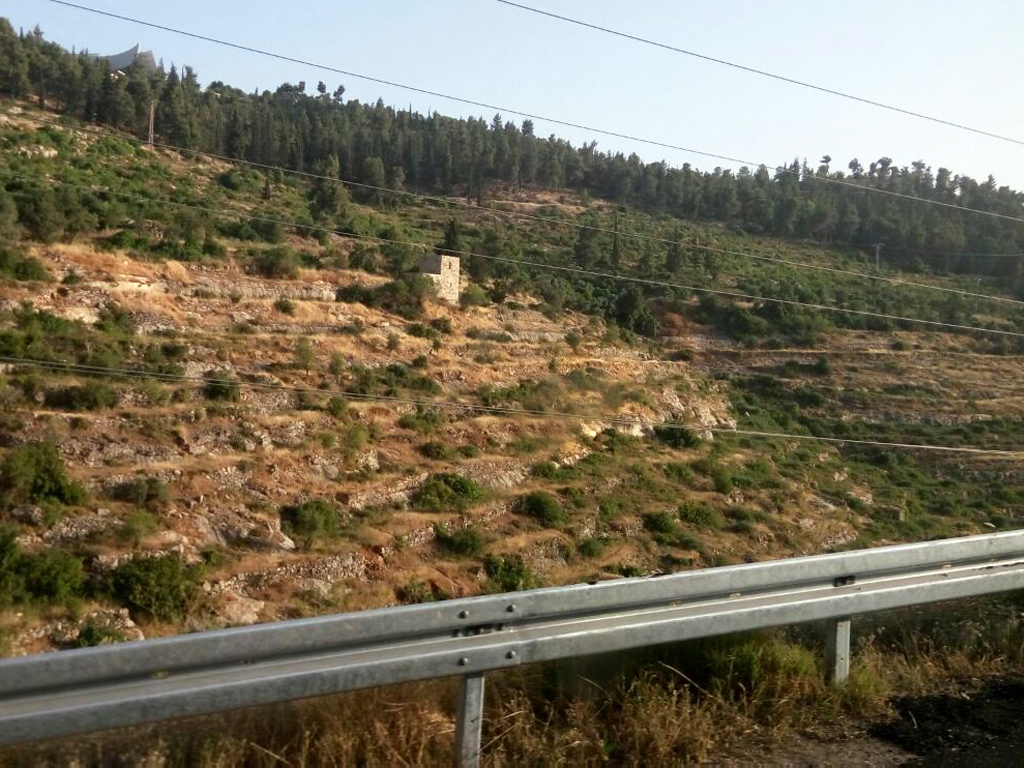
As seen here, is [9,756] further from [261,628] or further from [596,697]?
[596,697]

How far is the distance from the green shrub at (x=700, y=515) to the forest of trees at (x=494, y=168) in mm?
19475

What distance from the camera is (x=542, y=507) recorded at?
24000 millimetres

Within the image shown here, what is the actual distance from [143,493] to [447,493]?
22.6ft

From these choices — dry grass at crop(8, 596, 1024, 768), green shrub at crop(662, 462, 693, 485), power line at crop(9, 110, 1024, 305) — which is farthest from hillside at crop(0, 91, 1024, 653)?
dry grass at crop(8, 596, 1024, 768)

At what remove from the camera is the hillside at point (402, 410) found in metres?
19.2

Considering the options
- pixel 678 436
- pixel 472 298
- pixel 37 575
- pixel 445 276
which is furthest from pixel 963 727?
pixel 445 276

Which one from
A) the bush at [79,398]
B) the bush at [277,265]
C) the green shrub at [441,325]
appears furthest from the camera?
the bush at [277,265]

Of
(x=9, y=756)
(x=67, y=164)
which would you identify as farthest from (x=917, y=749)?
(x=67, y=164)

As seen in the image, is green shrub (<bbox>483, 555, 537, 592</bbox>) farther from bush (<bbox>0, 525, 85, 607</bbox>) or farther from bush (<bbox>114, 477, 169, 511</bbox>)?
bush (<bbox>0, 525, 85, 607</bbox>)

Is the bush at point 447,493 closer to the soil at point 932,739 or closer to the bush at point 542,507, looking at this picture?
the bush at point 542,507

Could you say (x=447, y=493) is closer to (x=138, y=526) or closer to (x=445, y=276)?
(x=138, y=526)

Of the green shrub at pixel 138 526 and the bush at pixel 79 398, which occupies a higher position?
the bush at pixel 79 398

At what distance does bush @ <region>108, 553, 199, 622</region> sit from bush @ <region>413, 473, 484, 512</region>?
6.91 meters

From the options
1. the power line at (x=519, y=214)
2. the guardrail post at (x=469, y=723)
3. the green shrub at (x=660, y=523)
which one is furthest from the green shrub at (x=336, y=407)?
the guardrail post at (x=469, y=723)
